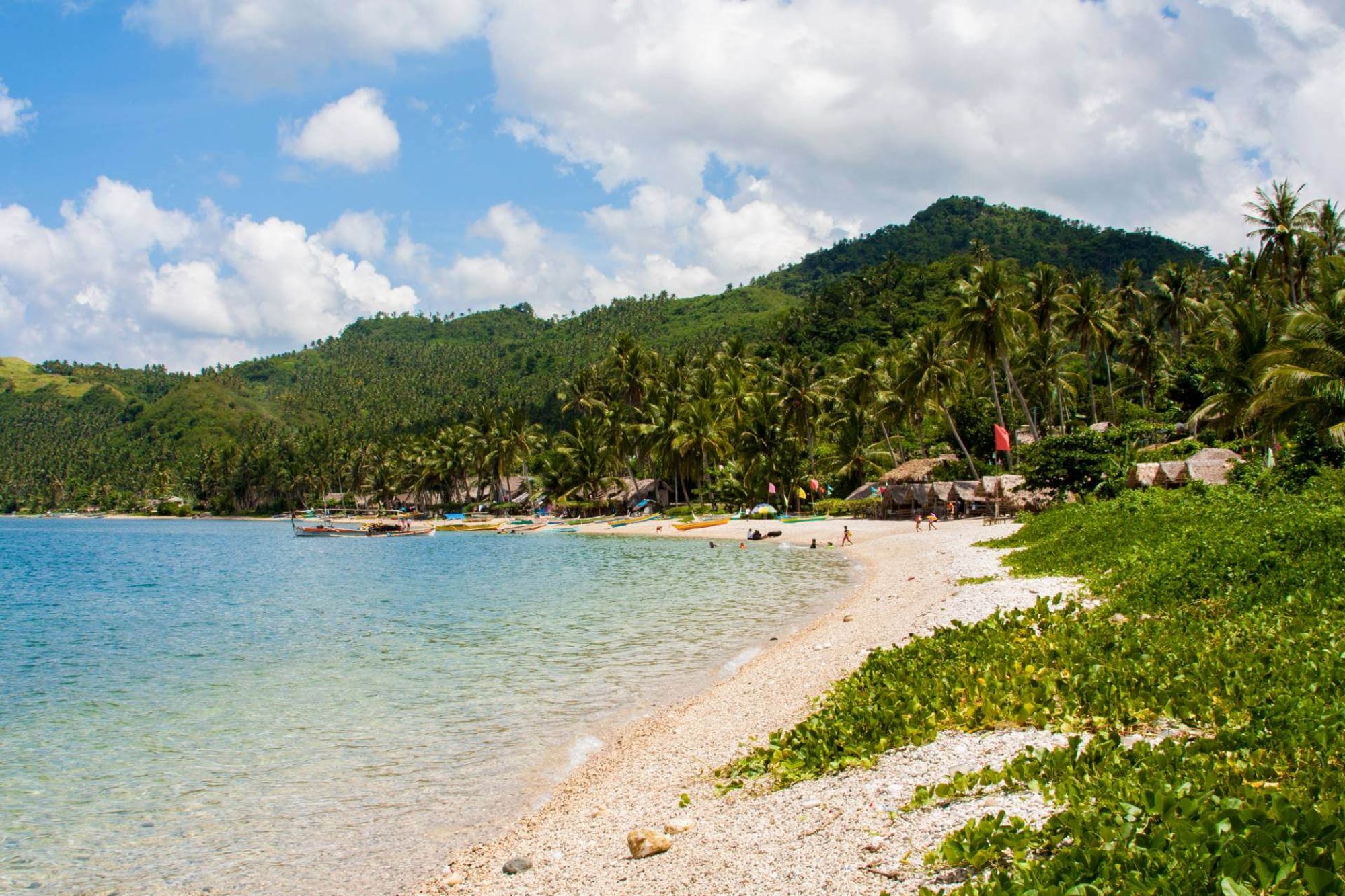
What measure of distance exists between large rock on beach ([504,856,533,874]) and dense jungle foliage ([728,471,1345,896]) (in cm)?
211

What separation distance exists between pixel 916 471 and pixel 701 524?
14.3 m

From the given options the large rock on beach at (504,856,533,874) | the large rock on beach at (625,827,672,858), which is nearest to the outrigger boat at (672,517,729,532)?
the large rock on beach at (504,856,533,874)

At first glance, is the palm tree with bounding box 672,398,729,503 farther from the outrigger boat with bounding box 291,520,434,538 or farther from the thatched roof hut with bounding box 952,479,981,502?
the outrigger boat with bounding box 291,520,434,538

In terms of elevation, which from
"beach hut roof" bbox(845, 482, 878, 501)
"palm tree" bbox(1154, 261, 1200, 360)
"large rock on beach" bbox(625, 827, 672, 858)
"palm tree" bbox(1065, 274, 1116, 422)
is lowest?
"large rock on beach" bbox(625, 827, 672, 858)

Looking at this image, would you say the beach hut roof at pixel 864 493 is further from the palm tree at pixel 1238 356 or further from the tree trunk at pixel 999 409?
the palm tree at pixel 1238 356

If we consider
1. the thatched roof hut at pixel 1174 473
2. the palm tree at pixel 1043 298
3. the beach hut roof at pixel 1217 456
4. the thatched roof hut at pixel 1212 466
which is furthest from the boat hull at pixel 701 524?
the thatched roof hut at pixel 1212 466

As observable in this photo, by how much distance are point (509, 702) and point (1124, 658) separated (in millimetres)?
8805

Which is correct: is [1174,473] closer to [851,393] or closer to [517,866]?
[851,393]

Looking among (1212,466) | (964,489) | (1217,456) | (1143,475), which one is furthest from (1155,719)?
(964,489)

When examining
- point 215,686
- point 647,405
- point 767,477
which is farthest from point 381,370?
point 215,686

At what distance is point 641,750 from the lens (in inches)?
396

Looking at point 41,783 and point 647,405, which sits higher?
point 647,405

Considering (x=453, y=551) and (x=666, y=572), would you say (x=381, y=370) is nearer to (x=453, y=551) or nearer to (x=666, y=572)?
(x=453, y=551)

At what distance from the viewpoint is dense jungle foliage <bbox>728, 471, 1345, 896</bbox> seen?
369 cm
